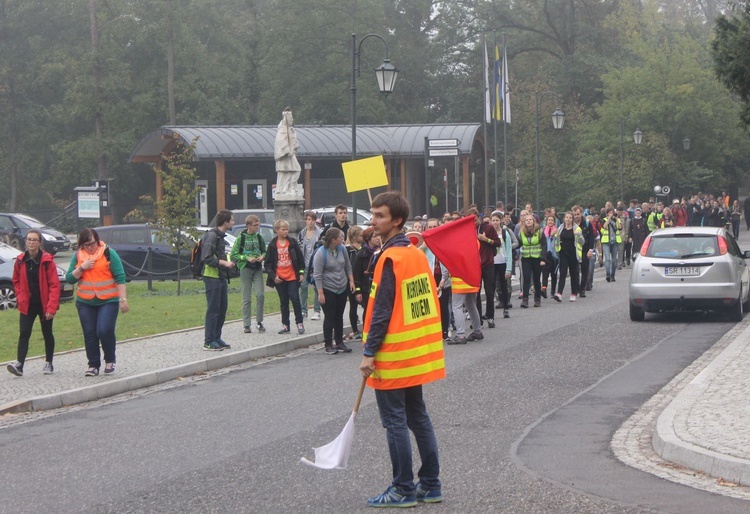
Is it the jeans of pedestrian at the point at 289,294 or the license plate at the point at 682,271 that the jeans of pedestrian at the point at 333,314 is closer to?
the jeans of pedestrian at the point at 289,294

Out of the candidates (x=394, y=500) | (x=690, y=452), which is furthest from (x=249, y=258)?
(x=394, y=500)

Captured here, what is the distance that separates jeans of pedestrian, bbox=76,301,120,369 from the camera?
12805mm

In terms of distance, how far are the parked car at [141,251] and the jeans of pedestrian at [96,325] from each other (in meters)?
17.1

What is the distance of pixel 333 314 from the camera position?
15.1 metres

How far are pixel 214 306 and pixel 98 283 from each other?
2641mm

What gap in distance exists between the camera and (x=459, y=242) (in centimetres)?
800

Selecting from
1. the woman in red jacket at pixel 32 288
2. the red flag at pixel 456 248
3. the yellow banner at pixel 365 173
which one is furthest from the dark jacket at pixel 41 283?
the yellow banner at pixel 365 173

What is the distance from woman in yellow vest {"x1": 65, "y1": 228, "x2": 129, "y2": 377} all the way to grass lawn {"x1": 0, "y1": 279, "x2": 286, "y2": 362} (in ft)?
8.82

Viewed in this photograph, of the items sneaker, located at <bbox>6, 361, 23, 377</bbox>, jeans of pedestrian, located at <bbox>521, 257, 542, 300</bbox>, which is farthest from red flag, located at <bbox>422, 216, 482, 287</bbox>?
jeans of pedestrian, located at <bbox>521, 257, 542, 300</bbox>

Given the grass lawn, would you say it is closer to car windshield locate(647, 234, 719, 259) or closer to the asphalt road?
the asphalt road

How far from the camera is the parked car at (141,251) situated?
100 feet

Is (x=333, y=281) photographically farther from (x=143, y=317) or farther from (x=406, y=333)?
(x=406, y=333)

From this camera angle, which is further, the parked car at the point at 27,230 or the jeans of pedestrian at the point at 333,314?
the parked car at the point at 27,230

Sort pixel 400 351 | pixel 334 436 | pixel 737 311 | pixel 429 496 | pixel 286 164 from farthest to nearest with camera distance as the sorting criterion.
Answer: pixel 286 164 < pixel 737 311 < pixel 334 436 < pixel 429 496 < pixel 400 351
